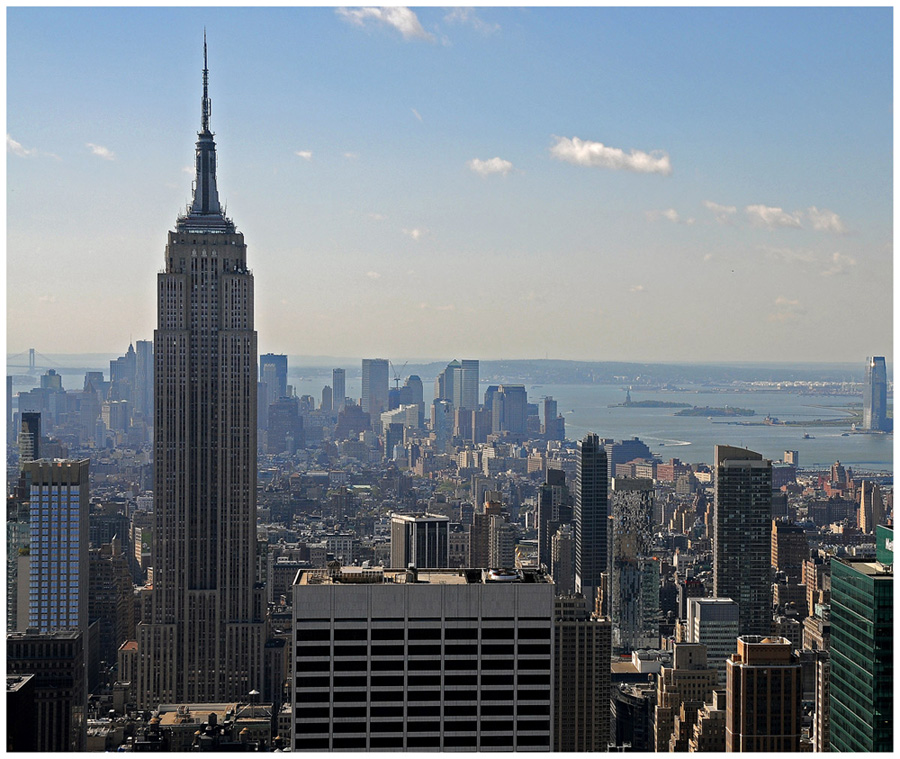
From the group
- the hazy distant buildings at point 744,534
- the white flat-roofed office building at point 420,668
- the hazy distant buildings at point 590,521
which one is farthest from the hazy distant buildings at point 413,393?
the white flat-roofed office building at point 420,668

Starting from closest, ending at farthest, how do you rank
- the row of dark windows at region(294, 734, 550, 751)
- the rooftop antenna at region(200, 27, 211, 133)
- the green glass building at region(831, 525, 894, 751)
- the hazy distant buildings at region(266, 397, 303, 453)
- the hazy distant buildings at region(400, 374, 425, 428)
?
the row of dark windows at region(294, 734, 550, 751), the green glass building at region(831, 525, 894, 751), the rooftop antenna at region(200, 27, 211, 133), the hazy distant buildings at region(400, 374, 425, 428), the hazy distant buildings at region(266, 397, 303, 453)

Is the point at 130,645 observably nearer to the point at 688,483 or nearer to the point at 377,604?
the point at 688,483

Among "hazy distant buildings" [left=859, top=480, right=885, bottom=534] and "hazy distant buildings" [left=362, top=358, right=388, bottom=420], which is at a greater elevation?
"hazy distant buildings" [left=362, top=358, right=388, bottom=420]

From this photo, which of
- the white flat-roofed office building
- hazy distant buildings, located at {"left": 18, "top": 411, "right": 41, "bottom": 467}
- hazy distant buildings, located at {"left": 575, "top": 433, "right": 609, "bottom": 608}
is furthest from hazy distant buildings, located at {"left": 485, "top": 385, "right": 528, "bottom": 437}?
the white flat-roofed office building

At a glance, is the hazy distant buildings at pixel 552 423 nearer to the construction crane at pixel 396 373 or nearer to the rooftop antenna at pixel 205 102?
the construction crane at pixel 396 373

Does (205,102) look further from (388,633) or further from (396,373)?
(388,633)

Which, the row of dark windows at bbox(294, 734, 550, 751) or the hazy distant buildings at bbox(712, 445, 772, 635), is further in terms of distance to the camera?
the hazy distant buildings at bbox(712, 445, 772, 635)

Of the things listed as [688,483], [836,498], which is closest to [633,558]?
[688,483]

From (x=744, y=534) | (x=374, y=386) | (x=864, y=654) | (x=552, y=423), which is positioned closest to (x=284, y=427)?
(x=374, y=386)

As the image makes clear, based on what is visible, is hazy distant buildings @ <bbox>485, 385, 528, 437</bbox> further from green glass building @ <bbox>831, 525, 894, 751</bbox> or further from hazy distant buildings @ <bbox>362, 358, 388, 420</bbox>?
green glass building @ <bbox>831, 525, 894, 751</bbox>
